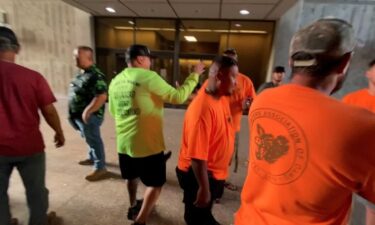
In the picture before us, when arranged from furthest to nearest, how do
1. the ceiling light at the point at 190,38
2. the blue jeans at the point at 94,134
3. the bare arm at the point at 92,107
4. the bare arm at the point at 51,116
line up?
the ceiling light at the point at 190,38 < the blue jeans at the point at 94,134 < the bare arm at the point at 92,107 < the bare arm at the point at 51,116

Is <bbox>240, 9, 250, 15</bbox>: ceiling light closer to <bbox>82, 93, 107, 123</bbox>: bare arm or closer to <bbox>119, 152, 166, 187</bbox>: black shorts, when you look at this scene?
<bbox>82, 93, 107, 123</bbox>: bare arm

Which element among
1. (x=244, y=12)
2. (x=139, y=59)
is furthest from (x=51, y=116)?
(x=244, y=12)

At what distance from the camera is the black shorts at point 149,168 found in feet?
6.95

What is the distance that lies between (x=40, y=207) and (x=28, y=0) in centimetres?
883

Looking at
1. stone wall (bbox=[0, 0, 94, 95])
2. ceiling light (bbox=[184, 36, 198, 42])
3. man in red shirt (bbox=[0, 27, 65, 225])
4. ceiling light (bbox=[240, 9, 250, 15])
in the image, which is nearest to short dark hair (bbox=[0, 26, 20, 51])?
man in red shirt (bbox=[0, 27, 65, 225])

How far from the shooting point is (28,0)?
8125mm

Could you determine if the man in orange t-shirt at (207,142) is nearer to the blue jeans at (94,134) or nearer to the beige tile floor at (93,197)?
Answer: the beige tile floor at (93,197)

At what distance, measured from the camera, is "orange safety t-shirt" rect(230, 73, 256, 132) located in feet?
8.21

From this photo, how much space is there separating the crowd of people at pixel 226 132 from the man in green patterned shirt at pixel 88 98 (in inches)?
0.5

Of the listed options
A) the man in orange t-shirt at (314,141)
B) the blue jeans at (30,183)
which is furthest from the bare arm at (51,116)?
the man in orange t-shirt at (314,141)

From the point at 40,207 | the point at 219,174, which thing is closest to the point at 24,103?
the point at 40,207

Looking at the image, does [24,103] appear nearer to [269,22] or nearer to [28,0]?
[269,22]

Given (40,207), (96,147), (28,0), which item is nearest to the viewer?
(40,207)

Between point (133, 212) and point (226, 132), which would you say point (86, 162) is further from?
point (226, 132)
